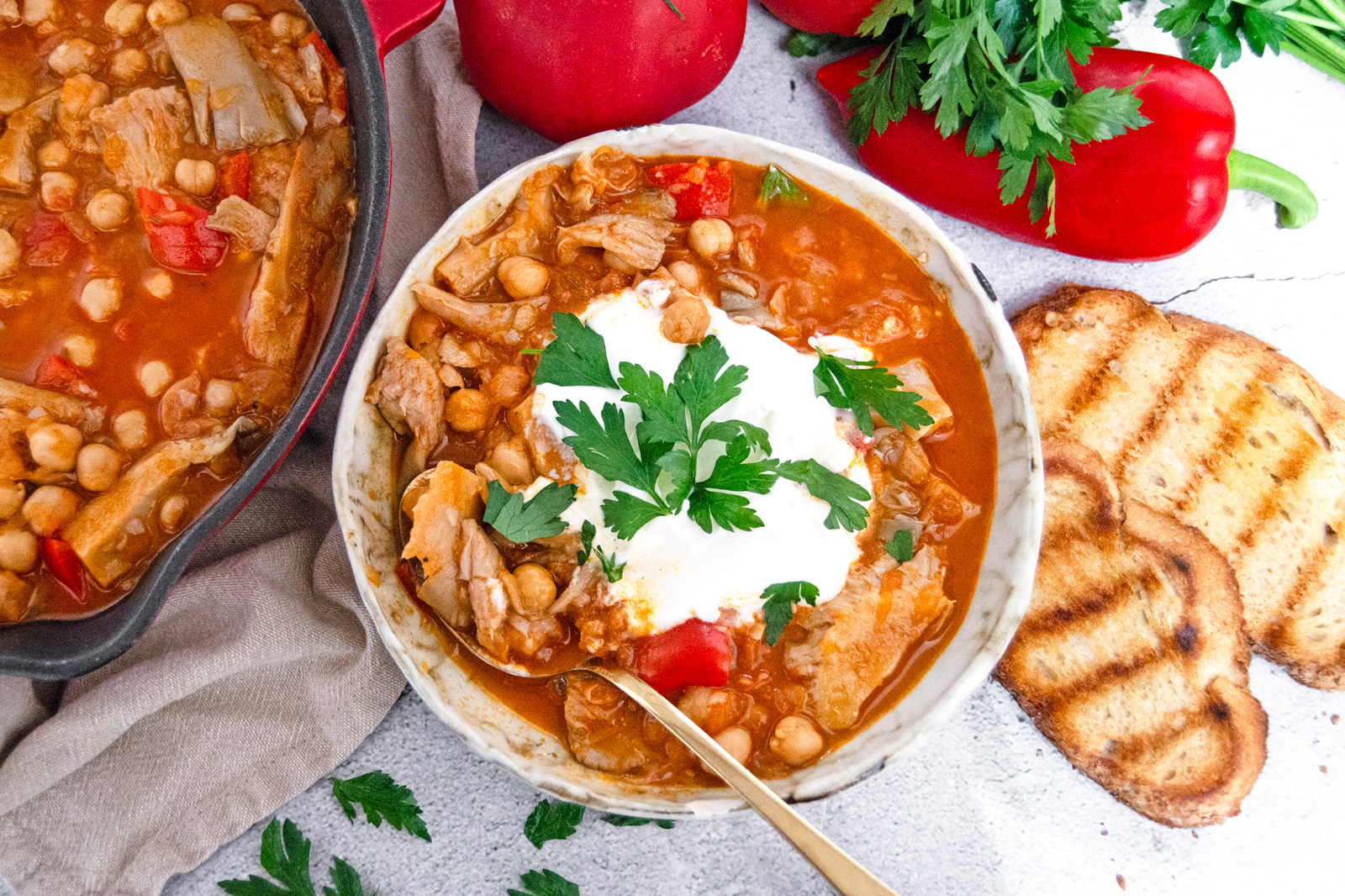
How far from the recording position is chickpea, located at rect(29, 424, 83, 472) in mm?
2727

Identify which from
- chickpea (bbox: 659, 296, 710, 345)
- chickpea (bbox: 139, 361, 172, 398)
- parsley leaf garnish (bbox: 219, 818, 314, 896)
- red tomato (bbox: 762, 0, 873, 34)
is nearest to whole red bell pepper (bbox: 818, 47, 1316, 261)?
red tomato (bbox: 762, 0, 873, 34)

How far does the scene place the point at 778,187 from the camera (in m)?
3.31

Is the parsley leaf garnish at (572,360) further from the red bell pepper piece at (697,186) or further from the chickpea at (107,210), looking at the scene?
the chickpea at (107,210)

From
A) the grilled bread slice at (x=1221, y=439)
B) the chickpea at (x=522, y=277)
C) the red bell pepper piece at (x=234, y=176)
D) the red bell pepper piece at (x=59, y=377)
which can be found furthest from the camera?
the grilled bread slice at (x=1221, y=439)

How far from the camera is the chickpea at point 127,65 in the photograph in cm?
292

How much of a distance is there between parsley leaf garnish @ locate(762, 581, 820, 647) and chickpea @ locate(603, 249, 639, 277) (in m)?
1.13

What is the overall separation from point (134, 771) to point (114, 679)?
0.38 m

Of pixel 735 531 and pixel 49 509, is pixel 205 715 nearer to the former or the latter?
pixel 49 509

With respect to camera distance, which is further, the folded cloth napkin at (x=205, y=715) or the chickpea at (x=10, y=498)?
the folded cloth napkin at (x=205, y=715)

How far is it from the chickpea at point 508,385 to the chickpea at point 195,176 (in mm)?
1023

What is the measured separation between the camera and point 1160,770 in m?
3.73

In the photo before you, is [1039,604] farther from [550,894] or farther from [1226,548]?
[550,894]

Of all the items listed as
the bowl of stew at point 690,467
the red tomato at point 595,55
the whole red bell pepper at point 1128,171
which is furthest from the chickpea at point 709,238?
the whole red bell pepper at point 1128,171

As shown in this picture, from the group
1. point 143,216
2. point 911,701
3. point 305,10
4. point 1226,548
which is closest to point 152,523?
point 143,216
